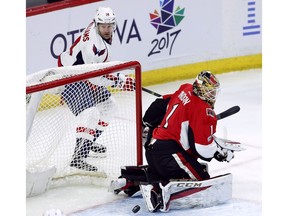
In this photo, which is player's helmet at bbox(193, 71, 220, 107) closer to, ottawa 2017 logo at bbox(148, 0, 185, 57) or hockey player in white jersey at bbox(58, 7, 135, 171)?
hockey player in white jersey at bbox(58, 7, 135, 171)

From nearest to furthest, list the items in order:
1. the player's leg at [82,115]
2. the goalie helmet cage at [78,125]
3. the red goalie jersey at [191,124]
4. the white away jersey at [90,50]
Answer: the red goalie jersey at [191,124] → the goalie helmet cage at [78,125] → the player's leg at [82,115] → the white away jersey at [90,50]

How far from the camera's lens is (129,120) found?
155 inches

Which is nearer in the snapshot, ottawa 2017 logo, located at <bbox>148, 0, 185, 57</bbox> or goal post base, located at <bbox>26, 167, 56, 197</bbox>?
goal post base, located at <bbox>26, 167, 56, 197</bbox>

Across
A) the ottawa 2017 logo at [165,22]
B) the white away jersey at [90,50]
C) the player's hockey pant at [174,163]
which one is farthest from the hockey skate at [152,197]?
the ottawa 2017 logo at [165,22]

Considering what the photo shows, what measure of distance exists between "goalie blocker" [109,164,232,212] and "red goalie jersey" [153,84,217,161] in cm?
14

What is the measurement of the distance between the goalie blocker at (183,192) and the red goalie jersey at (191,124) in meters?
0.14

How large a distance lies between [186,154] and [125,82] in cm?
60

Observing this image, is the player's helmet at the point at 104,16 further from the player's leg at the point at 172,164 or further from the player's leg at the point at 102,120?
the player's leg at the point at 172,164

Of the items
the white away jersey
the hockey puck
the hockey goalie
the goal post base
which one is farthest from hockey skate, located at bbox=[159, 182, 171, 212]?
the white away jersey

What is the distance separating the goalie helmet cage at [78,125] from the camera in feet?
11.9

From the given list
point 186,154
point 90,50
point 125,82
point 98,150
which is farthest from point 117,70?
point 186,154

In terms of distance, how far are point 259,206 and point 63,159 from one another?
104 cm

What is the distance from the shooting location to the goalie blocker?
347 cm

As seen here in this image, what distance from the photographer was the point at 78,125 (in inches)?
155
